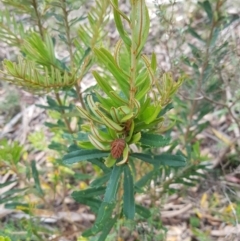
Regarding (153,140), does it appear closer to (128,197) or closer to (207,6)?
(128,197)

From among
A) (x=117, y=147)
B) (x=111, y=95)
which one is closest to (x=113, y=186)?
(x=117, y=147)

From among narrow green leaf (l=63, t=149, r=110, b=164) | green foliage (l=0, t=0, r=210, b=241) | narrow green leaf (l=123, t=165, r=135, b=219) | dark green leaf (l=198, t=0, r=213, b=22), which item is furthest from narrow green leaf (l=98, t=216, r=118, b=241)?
dark green leaf (l=198, t=0, r=213, b=22)

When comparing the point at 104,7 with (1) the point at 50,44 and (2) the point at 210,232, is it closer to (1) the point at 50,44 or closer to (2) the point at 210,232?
(1) the point at 50,44

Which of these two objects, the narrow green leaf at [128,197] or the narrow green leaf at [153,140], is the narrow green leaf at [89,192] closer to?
the narrow green leaf at [128,197]

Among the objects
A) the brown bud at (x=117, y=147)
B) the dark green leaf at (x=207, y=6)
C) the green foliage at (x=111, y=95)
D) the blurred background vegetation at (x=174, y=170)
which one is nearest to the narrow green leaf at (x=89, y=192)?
the green foliage at (x=111, y=95)

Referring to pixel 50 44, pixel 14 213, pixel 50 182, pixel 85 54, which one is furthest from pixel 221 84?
pixel 14 213

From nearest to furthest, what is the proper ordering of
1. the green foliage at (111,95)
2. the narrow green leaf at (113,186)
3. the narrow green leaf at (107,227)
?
the green foliage at (111,95)
the narrow green leaf at (113,186)
the narrow green leaf at (107,227)

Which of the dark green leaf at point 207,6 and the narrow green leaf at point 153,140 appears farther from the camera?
the dark green leaf at point 207,6
